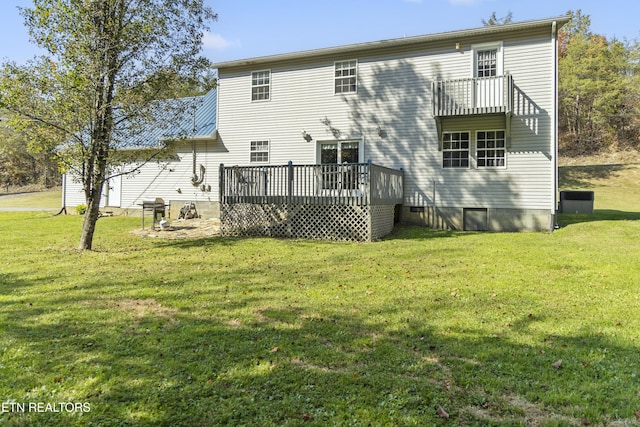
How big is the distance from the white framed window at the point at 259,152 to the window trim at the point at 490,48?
25.0 feet

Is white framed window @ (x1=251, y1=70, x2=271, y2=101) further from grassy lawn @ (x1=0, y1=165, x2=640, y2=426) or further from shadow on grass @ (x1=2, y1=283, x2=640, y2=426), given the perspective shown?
shadow on grass @ (x1=2, y1=283, x2=640, y2=426)

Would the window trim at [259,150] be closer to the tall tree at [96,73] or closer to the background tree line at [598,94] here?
the tall tree at [96,73]

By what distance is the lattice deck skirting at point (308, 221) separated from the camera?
10.4 meters

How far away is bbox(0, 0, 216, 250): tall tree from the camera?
816cm

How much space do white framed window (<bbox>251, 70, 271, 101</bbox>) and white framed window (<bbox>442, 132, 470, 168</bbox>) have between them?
683cm

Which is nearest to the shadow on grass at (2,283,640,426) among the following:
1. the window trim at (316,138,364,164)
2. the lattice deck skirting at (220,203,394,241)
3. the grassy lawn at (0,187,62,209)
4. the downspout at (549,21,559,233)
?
the lattice deck skirting at (220,203,394,241)

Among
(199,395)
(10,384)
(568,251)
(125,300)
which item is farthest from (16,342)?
(568,251)

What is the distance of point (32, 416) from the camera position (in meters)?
2.45

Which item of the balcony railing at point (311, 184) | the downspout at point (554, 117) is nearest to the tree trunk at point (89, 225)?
the balcony railing at point (311, 184)

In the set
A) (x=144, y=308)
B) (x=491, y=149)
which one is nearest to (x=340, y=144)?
(x=491, y=149)

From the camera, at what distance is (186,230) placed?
1279cm

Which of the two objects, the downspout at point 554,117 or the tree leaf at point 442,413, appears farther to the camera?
the downspout at point 554,117

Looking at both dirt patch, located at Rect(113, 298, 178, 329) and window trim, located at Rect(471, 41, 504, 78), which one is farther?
window trim, located at Rect(471, 41, 504, 78)

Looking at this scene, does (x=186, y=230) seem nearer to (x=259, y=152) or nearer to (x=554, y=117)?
(x=259, y=152)
